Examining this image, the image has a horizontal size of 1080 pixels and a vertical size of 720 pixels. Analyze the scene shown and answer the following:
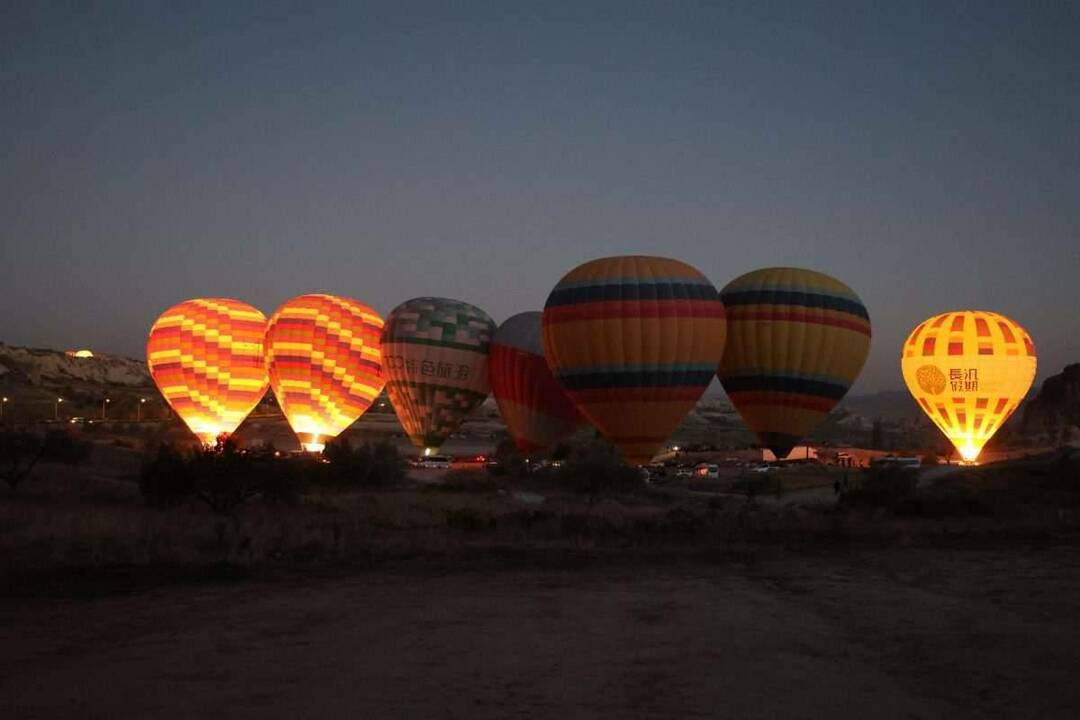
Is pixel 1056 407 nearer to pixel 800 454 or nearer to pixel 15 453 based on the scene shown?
pixel 800 454

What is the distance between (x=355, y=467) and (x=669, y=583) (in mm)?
23638

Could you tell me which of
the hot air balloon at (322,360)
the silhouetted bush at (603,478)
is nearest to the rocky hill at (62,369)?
the hot air balloon at (322,360)

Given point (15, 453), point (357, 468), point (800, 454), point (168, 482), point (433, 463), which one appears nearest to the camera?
point (168, 482)

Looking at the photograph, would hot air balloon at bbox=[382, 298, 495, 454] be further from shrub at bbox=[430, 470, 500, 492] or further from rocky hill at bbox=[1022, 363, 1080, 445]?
rocky hill at bbox=[1022, 363, 1080, 445]

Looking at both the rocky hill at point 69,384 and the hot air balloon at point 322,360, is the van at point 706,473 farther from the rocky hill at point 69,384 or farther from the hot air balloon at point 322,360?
the rocky hill at point 69,384

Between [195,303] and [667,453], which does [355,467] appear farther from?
[667,453]

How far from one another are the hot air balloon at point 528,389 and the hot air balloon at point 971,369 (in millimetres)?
13685

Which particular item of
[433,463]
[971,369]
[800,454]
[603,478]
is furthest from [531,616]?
[800,454]

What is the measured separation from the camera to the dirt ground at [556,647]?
7180mm

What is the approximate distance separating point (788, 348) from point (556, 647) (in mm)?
18822

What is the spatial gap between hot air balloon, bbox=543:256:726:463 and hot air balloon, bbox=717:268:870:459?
168 centimetres

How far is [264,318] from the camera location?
124 feet

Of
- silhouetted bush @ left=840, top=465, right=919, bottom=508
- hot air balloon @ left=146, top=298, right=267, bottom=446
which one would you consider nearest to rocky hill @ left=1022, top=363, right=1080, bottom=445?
silhouetted bush @ left=840, top=465, right=919, bottom=508

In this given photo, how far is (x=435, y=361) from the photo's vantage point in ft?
Result: 108
